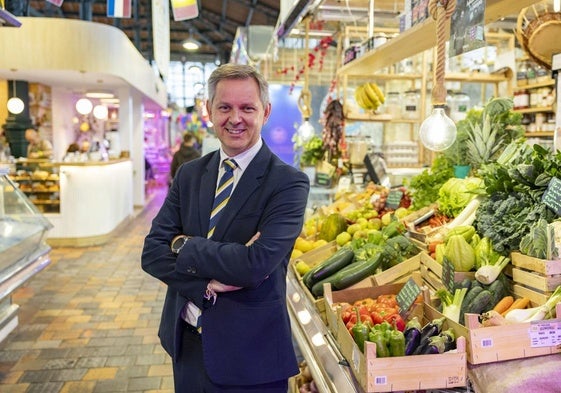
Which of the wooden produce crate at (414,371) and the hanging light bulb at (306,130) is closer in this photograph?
the wooden produce crate at (414,371)

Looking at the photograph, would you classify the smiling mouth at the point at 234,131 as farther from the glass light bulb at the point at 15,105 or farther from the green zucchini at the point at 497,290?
the glass light bulb at the point at 15,105

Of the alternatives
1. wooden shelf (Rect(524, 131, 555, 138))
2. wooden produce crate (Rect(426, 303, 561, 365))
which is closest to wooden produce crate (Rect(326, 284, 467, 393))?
wooden produce crate (Rect(426, 303, 561, 365))

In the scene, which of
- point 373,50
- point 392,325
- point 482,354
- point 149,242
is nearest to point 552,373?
point 482,354

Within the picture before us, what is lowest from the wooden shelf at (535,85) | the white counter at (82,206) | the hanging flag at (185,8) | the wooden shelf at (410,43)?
the white counter at (82,206)

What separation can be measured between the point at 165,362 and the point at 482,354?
3042 mm

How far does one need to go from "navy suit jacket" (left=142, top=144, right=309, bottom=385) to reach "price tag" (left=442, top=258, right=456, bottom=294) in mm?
765

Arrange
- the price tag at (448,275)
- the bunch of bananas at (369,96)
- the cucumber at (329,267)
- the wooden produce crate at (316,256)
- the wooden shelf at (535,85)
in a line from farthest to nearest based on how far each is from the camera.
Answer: the wooden shelf at (535,85) < the bunch of bananas at (369,96) < the wooden produce crate at (316,256) < the cucumber at (329,267) < the price tag at (448,275)

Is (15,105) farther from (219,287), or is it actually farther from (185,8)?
(219,287)

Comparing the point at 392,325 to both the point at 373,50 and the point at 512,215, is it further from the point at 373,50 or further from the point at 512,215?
the point at 373,50

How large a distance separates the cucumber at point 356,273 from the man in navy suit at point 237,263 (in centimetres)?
100

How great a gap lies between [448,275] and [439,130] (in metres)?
0.83

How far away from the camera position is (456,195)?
3129 millimetres

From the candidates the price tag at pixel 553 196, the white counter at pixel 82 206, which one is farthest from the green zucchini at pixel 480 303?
the white counter at pixel 82 206

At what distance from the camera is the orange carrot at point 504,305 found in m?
2.11
